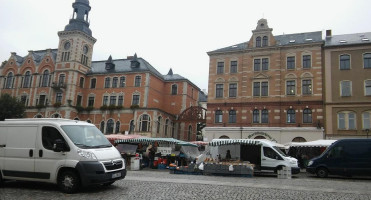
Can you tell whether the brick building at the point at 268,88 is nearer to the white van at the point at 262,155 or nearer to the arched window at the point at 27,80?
the white van at the point at 262,155

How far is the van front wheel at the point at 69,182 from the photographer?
32.6 ft

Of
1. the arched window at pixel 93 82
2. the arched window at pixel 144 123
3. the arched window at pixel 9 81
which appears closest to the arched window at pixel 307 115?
the arched window at pixel 144 123

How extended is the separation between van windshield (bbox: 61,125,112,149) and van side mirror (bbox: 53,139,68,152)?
329 mm

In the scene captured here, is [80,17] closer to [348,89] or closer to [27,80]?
[27,80]

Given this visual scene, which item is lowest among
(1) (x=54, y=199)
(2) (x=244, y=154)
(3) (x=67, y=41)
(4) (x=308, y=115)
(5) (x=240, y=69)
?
(1) (x=54, y=199)

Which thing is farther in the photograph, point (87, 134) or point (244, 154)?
point (244, 154)

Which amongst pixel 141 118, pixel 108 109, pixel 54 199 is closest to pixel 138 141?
pixel 54 199

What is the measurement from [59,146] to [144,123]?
35.2 meters

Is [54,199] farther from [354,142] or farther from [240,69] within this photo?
[240,69]

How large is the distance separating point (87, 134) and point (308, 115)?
87.2 feet

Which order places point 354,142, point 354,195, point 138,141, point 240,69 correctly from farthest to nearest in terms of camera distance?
point 240,69 < point 138,141 < point 354,142 < point 354,195

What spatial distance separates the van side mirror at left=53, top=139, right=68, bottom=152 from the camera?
33.4 feet

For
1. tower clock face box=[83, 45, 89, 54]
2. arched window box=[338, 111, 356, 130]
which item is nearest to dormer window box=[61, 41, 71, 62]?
tower clock face box=[83, 45, 89, 54]

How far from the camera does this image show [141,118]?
1793 inches
